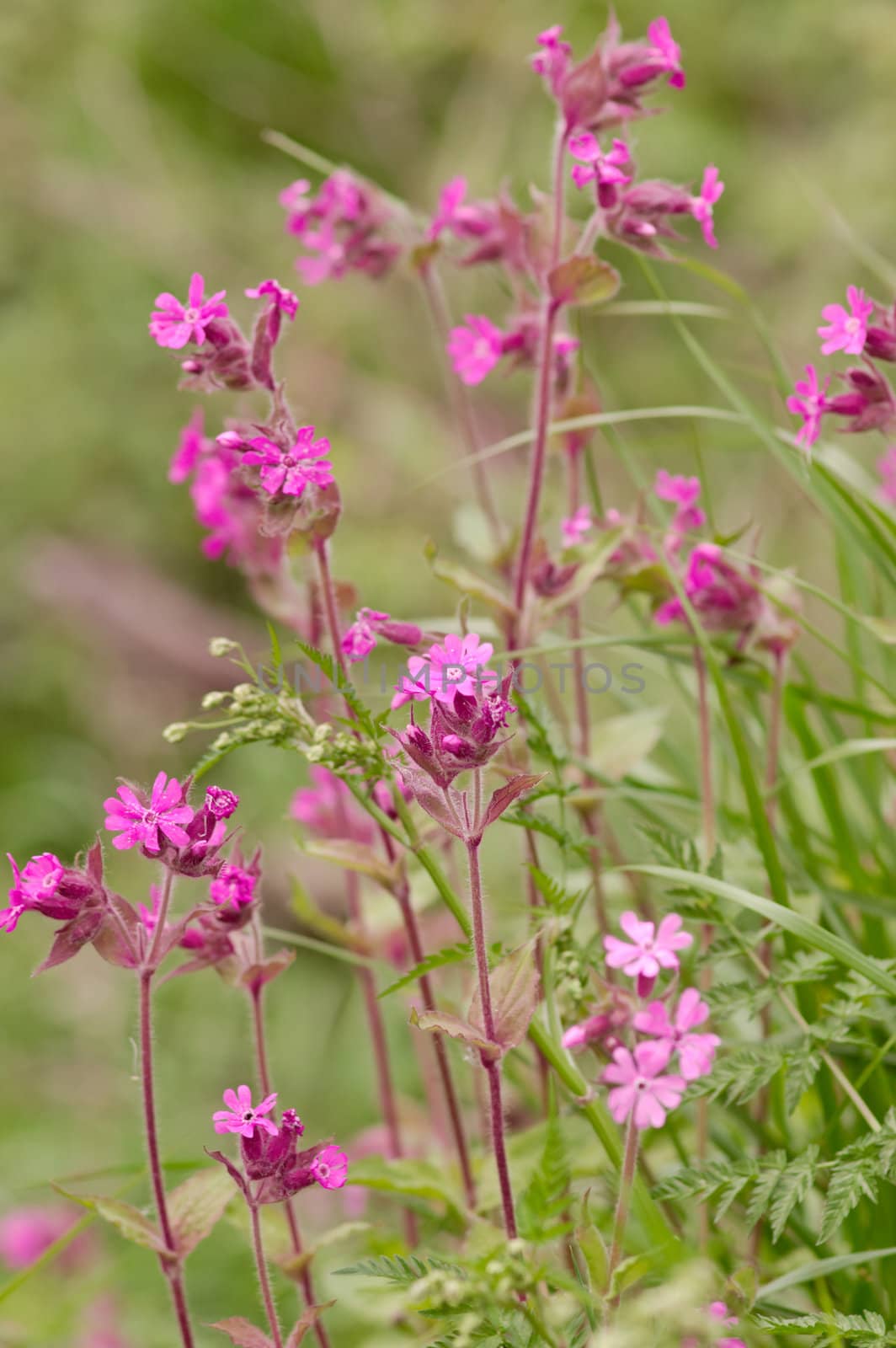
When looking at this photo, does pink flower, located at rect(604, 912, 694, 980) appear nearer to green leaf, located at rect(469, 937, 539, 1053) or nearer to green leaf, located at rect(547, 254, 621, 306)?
green leaf, located at rect(469, 937, 539, 1053)

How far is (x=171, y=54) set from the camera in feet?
9.98

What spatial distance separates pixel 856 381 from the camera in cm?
69

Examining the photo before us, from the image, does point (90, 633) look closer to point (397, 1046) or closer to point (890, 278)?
point (397, 1046)

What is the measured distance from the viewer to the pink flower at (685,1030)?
20.8 inches

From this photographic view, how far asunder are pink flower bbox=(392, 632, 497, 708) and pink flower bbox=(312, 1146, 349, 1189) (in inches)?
7.9

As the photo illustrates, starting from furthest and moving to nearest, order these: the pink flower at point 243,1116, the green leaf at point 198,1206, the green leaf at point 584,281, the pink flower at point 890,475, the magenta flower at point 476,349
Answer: the pink flower at point 890,475 → the magenta flower at point 476,349 → the green leaf at point 584,281 → the green leaf at point 198,1206 → the pink flower at point 243,1116

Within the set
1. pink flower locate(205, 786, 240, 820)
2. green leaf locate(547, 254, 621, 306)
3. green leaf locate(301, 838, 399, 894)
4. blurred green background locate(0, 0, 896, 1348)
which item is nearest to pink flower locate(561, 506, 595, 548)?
green leaf locate(547, 254, 621, 306)

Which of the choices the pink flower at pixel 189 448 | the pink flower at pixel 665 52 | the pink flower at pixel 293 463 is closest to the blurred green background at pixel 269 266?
the pink flower at pixel 189 448

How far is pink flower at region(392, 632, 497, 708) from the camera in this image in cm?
52

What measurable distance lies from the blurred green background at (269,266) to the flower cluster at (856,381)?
59.7 inches

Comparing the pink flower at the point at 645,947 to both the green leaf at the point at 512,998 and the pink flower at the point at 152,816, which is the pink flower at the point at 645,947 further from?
the pink flower at the point at 152,816

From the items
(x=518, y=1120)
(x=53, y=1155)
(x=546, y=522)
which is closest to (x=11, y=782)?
(x=53, y=1155)

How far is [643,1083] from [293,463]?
0.33 meters

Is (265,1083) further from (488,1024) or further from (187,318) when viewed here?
(187,318)
